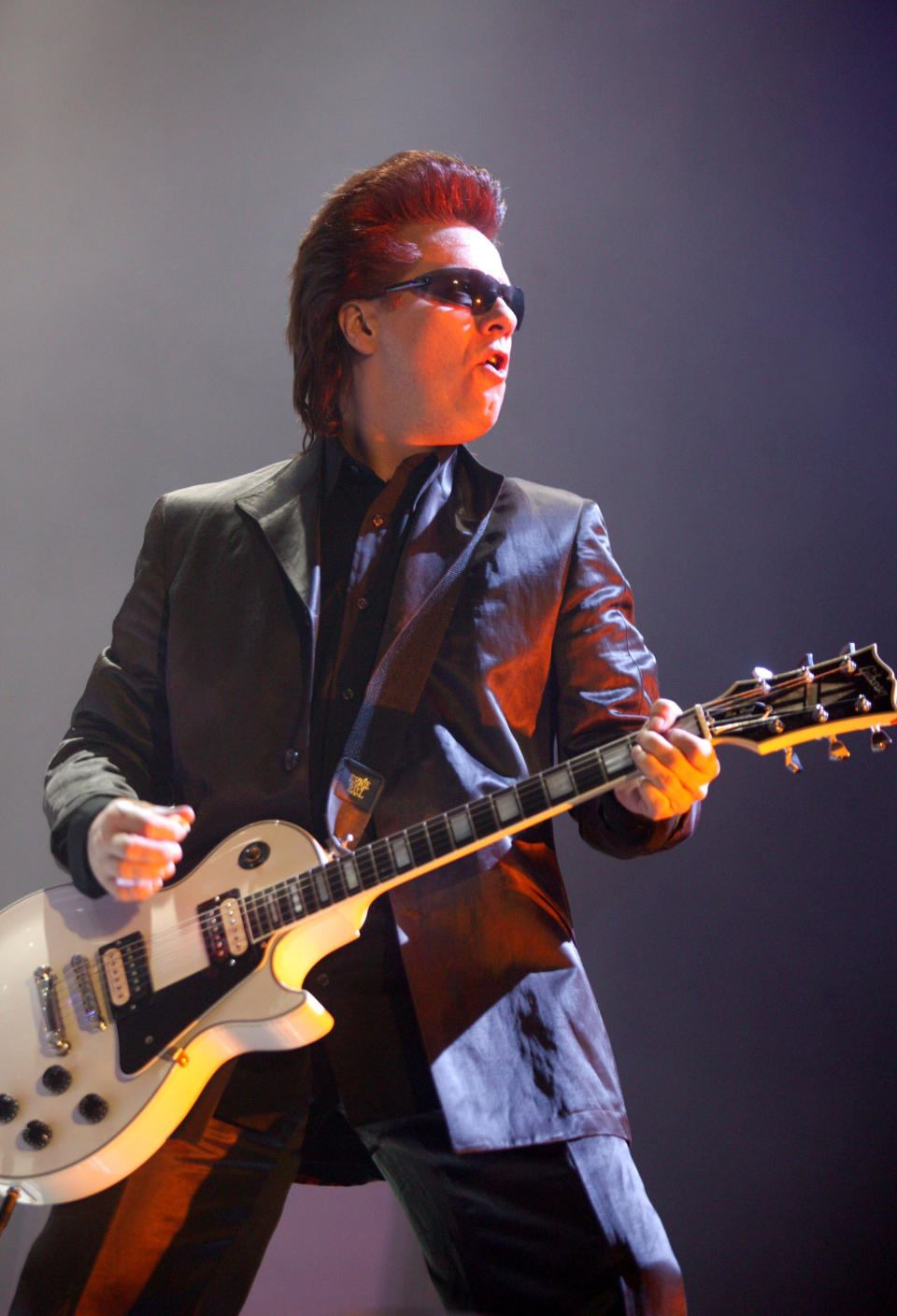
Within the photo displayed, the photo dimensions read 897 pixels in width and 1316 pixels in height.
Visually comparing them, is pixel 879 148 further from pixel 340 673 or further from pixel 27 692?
pixel 27 692

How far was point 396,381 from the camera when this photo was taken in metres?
2.27

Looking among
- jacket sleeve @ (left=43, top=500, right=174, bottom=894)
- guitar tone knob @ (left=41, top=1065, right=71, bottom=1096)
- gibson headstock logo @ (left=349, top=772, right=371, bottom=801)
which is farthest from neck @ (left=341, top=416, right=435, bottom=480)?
guitar tone knob @ (left=41, top=1065, right=71, bottom=1096)

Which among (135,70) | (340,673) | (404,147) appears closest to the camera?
(340,673)

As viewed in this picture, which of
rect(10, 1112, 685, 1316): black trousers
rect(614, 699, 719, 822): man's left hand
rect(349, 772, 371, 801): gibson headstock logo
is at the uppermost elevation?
rect(349, 772, 371, 801): gibson headstock logo

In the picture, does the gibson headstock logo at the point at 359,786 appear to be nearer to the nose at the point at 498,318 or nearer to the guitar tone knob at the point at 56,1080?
the guitar tone knob at the point at 56,1080

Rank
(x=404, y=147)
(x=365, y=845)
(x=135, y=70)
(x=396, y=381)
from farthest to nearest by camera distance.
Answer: (x=135, y=70)
(x=404, y=147)
(x=396, y=381)
(x=365, y=845)

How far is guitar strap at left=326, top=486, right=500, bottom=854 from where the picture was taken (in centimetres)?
193

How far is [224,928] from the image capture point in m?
1.82

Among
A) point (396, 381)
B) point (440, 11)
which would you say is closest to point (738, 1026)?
point (396, 381)

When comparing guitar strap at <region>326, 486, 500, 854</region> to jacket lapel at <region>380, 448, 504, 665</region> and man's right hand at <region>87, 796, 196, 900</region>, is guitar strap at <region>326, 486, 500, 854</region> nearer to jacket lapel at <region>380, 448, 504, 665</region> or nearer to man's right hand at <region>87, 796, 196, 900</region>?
jacket lapel at <region>380, 448, 504, 665</region>

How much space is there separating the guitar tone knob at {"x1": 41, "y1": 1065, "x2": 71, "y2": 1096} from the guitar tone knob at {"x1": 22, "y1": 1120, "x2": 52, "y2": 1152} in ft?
0.17

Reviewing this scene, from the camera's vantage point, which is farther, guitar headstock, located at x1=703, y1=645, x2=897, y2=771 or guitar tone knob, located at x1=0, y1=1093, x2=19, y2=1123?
guitar tone knob, located at x1=0, y1=1093, x2=19, y2=1123

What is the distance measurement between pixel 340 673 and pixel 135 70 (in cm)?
228

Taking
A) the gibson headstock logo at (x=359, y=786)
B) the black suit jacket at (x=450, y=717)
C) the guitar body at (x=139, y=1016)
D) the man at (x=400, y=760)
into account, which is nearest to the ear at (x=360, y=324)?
A: the man at (x=400, y=760)
